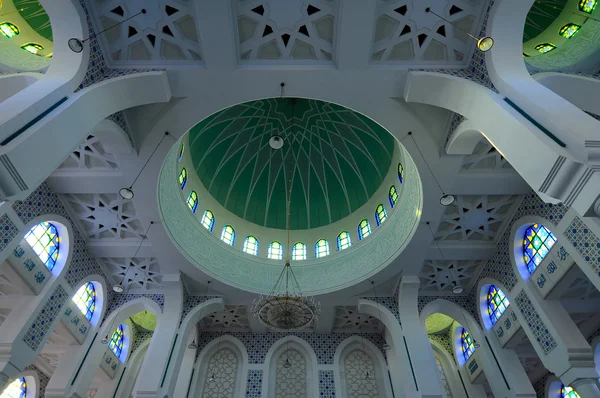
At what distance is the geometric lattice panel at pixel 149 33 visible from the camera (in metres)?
5.89

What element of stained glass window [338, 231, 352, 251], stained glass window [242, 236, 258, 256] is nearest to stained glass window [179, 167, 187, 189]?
stained glass window [242, 236, 258, 256]

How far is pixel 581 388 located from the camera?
6.98m

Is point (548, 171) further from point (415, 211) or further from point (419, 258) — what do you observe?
point (419, 258)

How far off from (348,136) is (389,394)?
826 centimetres

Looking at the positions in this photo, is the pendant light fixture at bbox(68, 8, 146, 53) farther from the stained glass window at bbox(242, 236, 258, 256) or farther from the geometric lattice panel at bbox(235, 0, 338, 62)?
the stained glass window at bbox(242, 236, 258, 256)

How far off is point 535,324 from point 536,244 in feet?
5.88

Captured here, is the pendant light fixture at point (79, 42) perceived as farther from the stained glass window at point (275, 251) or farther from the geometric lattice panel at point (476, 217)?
the stained glass window at point (275, 251)

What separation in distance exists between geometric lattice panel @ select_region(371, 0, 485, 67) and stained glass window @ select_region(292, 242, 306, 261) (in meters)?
7.57

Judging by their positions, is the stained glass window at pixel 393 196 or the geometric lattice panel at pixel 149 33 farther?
the stained glass window at pixel 393 196

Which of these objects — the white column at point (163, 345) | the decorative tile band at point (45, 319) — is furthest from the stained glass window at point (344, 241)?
the decorative tile band at point (45, 319)

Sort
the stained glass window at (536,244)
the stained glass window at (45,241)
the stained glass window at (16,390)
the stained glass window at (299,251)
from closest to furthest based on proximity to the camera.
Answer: the stained glass window at (536,244), the stained glass window at (45,241), the stained glass window at (16,390), the stained glass window at (299,251)

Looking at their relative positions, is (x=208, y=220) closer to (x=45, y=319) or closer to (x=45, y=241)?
(x=45, y=241)

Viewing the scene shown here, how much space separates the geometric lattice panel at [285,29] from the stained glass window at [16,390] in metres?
11.1

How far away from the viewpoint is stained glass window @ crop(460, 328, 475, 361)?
11472mm
